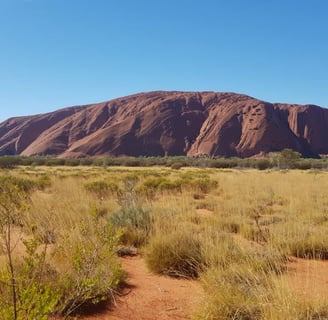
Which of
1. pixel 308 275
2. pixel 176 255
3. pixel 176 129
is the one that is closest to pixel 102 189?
pixel 176 255

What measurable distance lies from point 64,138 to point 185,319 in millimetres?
108674

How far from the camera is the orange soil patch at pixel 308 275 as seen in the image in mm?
4287

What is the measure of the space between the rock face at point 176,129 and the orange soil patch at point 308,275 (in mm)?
86701

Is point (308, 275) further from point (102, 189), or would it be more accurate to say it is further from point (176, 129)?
point (176, 129)

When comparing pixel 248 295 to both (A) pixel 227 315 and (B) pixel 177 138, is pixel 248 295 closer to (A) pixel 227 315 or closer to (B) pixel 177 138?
(A) pixel 227 315

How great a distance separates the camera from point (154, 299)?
169 inches

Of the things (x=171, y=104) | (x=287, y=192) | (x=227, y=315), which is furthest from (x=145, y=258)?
(x=171, y=104)

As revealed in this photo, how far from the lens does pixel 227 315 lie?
11.4 ft

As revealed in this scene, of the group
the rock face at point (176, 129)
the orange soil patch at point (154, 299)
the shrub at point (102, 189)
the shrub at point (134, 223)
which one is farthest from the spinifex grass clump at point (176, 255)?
the rock face at point (176, 129)

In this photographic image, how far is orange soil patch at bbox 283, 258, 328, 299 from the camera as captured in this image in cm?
429

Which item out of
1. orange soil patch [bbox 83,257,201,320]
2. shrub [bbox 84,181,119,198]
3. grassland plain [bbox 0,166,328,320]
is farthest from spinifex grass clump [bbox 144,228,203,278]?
shrub [bbox 84,181,119,198]

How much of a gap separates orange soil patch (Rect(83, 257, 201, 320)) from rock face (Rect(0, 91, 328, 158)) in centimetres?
8767

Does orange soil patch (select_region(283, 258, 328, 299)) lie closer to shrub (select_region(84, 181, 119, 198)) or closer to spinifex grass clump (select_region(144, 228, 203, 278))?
spinifex grass clump (select_region(144, 228, 203, 278))

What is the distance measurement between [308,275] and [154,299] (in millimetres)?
2032
